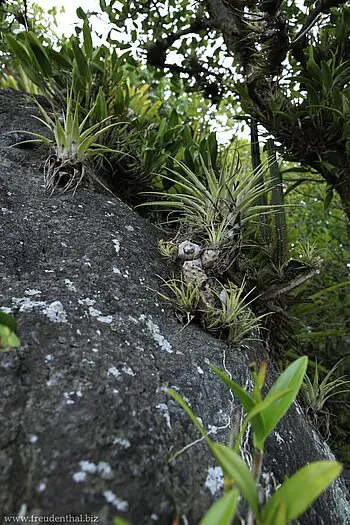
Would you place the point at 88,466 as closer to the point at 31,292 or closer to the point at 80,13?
the point at 31,292

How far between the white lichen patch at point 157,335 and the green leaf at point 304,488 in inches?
24.2

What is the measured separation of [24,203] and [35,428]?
0.93m

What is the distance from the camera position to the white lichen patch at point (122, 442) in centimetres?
83

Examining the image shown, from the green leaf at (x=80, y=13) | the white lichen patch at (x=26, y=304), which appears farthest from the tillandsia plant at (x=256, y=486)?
the green leaf at (x=80, y=13)

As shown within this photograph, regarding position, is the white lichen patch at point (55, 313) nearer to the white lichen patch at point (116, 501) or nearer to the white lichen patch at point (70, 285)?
the white lichen patch at point (70, 285)

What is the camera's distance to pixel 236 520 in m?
0.79

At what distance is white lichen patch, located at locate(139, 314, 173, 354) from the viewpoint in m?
1.20

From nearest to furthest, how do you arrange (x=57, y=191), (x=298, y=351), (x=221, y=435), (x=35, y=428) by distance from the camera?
(x=35, y=428), (x=221, y=435), (x=57, y=191), (x=298, y=351)

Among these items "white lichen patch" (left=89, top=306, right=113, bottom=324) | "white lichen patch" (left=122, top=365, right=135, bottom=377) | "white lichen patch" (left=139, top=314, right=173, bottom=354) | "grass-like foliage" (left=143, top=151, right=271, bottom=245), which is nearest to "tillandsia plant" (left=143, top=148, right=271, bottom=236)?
"grass-like foliage" (left=143, top=151, right=271, bottom=245)

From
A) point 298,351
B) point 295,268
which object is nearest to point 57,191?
point 295,268

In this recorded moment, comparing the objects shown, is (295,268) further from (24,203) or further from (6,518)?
(6,518)

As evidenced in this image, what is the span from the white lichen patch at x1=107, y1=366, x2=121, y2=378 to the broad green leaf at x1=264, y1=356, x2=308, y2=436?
1.25 ft

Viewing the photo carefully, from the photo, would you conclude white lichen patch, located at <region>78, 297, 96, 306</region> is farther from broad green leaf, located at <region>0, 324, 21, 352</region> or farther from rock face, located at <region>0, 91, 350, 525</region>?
broad green leaf, located at <region>0, 324, 21, 352</region>

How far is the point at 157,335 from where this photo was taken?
1.23m
